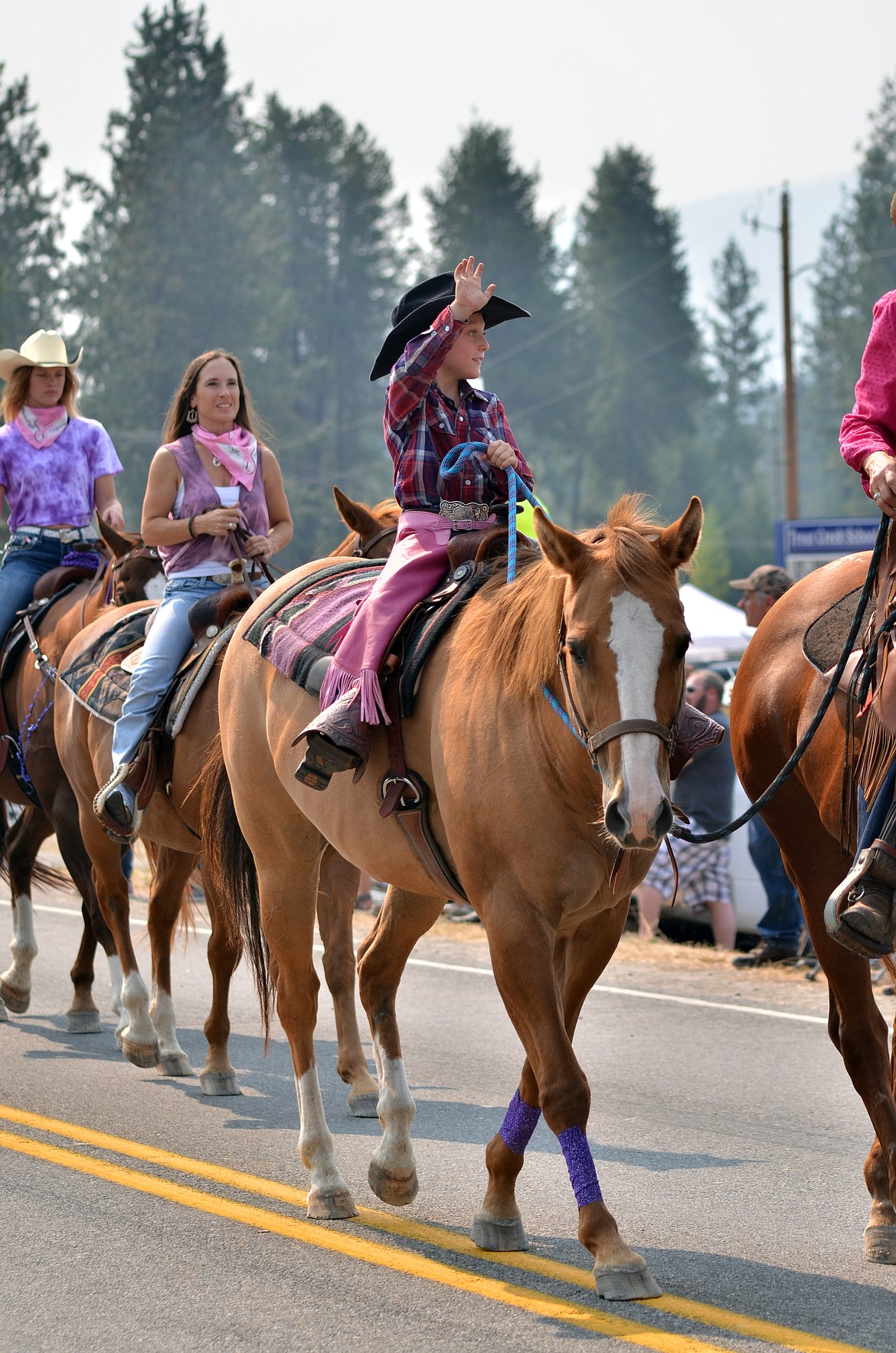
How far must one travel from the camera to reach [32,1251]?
4793 millimetres

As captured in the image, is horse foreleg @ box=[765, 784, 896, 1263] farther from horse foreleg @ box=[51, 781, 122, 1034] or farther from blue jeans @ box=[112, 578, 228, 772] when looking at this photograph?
horse foreleg @ box=[51, 781, 122, 1034]

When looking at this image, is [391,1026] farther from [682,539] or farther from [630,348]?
[630,348]

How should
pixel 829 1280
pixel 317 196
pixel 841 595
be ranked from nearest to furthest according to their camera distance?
pixel 829 1280, pixel 841 595, pixel 317 196

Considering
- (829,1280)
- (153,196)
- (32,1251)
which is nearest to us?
(829,1280)

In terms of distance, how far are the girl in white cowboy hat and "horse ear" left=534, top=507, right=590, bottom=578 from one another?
17.5ft

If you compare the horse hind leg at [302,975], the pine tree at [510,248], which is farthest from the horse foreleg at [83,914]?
the pine tree at [510,248]

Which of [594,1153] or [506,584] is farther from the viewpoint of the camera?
[594,1153]

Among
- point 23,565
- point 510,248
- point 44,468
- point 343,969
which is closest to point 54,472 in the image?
point 44,468

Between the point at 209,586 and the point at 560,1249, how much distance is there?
12.2ft

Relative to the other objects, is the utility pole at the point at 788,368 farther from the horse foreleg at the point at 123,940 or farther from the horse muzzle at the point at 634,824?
the horse muzzle at the point at 634,824

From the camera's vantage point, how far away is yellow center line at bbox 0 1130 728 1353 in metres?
4.05

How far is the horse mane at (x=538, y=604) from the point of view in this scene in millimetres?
4281

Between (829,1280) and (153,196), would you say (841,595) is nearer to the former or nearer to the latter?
(829,1280)

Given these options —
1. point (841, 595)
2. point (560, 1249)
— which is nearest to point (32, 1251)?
point (560, 1249)
